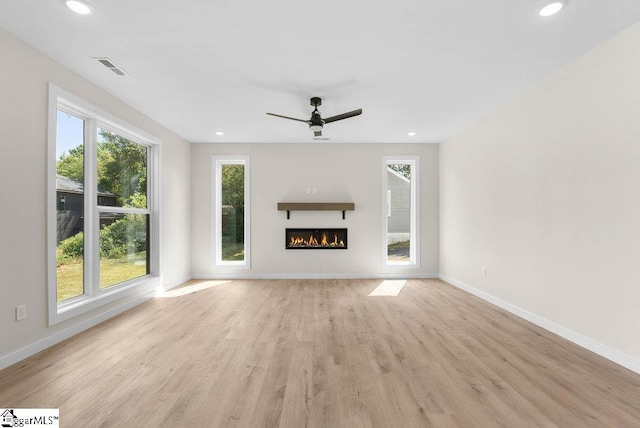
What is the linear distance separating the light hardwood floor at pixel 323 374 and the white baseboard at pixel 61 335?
75mm

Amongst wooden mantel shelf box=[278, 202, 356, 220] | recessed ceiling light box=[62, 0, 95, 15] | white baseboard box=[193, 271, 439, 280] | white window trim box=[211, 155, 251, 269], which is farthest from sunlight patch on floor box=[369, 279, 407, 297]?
recessed ceiling light box=[62, 0, 95, 15]

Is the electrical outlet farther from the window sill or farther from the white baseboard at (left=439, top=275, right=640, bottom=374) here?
the white baseboard at (left=439, top=275, right=640, bottom=374)

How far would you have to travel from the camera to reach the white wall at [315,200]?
5.68m

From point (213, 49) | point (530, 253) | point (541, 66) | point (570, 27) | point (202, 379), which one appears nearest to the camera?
point (202, 379)

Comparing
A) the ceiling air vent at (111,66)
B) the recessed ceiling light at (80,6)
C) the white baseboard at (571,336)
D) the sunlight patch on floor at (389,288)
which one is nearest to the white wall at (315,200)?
the sunlight patch on floor at (389,288)

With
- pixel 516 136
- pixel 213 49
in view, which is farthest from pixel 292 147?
pixel 516 136

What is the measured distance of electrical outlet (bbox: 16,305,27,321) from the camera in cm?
238

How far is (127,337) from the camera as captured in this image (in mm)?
2855

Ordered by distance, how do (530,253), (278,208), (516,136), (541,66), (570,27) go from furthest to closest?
(278,208) → (516,136) → (530,253) → (541,66) → (570,27)

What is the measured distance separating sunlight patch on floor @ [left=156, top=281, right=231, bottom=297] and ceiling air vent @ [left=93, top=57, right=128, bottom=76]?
2.99 m

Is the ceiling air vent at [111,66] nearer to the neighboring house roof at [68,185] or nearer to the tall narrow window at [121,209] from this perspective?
the tall narrow window at [121,209]

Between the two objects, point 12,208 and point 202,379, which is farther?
point 12,208

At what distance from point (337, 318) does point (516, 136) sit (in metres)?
3.00

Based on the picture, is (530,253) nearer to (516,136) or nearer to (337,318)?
(516,136)
